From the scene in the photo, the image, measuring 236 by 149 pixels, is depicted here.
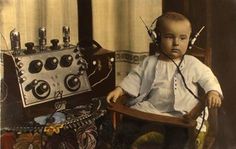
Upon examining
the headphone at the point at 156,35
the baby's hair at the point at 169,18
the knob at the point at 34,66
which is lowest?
the knob at the point at 34,66

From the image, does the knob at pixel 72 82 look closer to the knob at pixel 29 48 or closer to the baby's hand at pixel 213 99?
the knob at pixel 29 48

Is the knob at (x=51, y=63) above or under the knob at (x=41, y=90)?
above

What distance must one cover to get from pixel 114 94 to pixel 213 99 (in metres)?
0.17

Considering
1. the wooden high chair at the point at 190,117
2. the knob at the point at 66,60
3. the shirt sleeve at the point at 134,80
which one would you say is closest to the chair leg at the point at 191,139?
the wooden high chair at the point at 190,117

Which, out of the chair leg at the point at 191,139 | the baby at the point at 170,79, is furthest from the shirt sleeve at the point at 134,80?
the chair leg at the point at 191,139

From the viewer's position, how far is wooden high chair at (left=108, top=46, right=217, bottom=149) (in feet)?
2.54

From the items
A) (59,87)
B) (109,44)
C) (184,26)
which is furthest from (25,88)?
(184,26)

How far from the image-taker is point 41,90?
2.61 ft

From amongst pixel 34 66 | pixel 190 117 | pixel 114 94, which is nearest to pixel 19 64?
pixel 34 66

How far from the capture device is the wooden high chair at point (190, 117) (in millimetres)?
775

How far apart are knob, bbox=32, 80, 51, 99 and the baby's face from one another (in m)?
0.21

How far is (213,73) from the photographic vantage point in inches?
32.4

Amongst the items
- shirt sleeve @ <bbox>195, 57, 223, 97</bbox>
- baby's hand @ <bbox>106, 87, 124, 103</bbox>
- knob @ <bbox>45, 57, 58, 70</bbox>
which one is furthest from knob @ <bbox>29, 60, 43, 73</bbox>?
shirt sleeve @ <bbox>195, 57, 223, 97</bbox>

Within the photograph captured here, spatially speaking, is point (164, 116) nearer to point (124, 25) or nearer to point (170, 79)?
point (170, 79)
